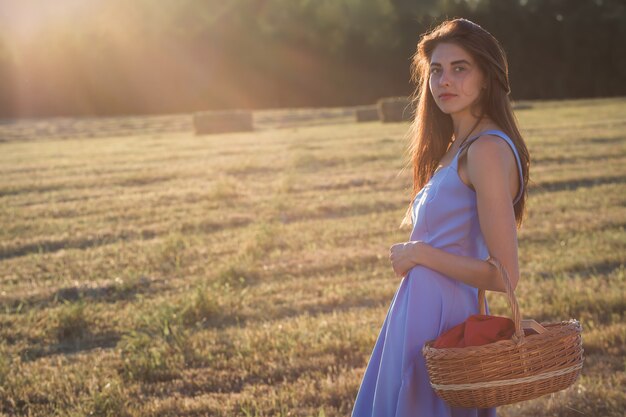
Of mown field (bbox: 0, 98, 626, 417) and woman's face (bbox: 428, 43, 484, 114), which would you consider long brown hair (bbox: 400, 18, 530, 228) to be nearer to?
woman's face (bbox: 428, 43, 484, 114)

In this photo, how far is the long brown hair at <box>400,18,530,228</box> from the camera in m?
2.30

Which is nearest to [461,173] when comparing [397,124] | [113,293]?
[113,293]

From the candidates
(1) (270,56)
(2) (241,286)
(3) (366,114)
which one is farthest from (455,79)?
(1) (270,56)

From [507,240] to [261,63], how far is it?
5771 centimetres

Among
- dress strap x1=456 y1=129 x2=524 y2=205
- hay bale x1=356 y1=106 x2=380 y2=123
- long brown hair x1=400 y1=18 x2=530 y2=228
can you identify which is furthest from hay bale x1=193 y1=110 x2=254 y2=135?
dress strap x1=456 y1=129 x2=524 y2=205

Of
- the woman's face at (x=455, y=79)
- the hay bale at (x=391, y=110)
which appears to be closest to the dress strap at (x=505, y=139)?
the woman's face at (x=455, y=79)

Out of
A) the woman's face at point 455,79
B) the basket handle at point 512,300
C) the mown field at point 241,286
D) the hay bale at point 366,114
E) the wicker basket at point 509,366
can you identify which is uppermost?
the woman's face at point 455,79

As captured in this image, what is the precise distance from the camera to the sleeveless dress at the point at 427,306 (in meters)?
2.28

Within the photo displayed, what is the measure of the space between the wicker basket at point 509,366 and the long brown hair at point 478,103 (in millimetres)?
527

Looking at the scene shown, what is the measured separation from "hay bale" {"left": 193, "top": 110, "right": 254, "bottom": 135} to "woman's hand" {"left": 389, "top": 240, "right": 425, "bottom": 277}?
28308 millimetres

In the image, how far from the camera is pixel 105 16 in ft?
207

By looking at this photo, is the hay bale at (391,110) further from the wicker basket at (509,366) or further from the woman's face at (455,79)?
the wicker basket at (509,366)

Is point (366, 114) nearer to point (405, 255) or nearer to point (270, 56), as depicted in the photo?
point (270, 56)

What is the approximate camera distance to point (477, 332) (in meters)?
2.09
